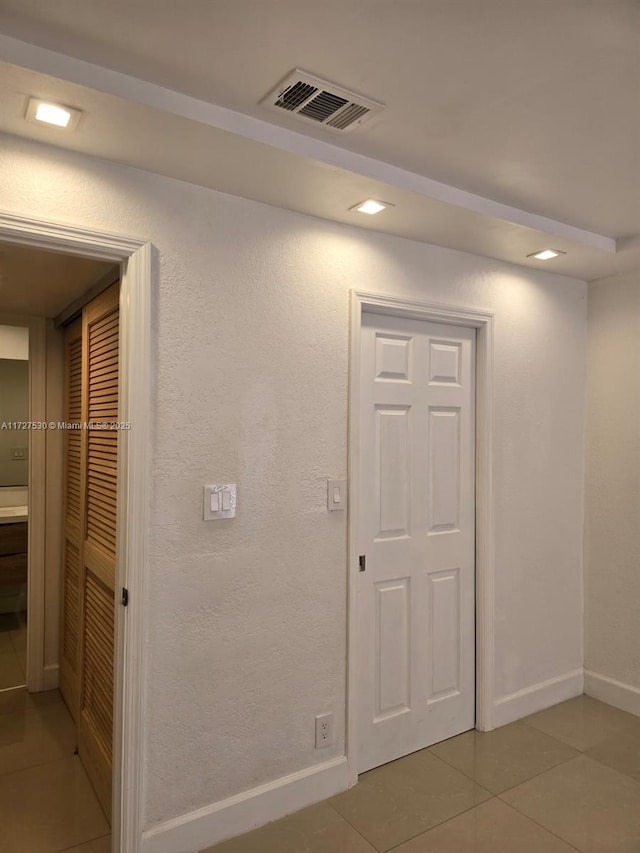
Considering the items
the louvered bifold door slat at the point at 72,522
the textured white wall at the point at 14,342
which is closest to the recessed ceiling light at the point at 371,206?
the louvered bifold door slat at the point at 72,522

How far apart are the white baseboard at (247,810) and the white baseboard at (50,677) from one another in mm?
1708

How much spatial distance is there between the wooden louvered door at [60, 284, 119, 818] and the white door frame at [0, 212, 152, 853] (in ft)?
0.98

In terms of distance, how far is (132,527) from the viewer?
192 cm

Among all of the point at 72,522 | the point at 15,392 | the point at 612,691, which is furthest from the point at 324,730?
the point at 15,392

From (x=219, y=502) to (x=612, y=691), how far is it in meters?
2.52

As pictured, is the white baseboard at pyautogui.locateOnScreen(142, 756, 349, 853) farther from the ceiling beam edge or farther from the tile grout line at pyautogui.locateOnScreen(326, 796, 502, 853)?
the ceiling beam edge

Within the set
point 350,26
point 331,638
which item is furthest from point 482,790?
point 350,26

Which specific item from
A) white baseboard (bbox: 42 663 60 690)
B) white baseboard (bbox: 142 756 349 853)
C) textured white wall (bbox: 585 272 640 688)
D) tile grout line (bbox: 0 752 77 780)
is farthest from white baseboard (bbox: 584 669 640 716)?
white baseboard (bbox: 42 663 60 690)

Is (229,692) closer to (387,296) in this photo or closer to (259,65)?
(387,296)

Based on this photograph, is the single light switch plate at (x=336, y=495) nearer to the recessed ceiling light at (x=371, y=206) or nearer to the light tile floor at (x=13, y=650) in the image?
the recessed ceiling light at (x=371, y=206)

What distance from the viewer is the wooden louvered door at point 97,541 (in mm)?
2260

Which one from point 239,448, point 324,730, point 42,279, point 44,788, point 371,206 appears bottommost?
point 44,788

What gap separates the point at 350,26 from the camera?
1.38 m

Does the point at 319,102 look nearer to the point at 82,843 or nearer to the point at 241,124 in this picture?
the point at 241,124
